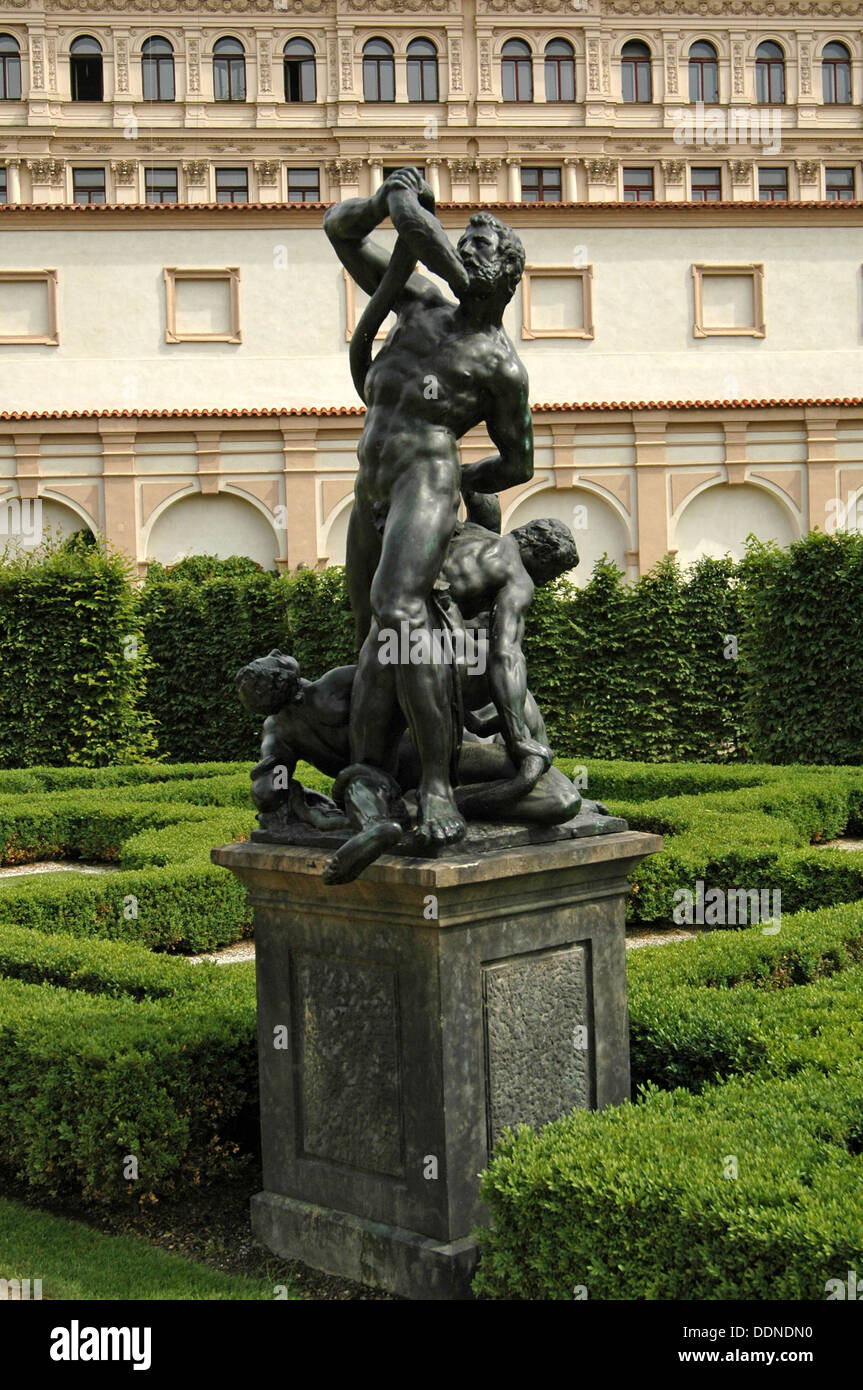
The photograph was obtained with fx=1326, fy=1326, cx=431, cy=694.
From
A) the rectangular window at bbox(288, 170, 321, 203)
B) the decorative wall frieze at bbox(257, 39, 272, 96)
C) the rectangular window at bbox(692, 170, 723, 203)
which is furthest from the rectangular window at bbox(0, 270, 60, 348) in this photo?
the rectangular window at bbox(692, 170, 723, 203)

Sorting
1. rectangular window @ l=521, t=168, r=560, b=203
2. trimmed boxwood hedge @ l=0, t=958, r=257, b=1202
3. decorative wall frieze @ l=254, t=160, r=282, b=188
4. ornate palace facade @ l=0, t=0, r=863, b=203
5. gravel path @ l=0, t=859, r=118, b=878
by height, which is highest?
ornate palace facade @ l=0, t=0, r=863, b=203

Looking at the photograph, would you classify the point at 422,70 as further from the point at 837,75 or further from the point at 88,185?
the point at 837,75

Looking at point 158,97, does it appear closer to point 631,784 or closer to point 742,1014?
point 631,784

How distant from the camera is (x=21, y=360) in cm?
2647

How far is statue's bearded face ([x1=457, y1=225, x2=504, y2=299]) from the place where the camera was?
174 inches

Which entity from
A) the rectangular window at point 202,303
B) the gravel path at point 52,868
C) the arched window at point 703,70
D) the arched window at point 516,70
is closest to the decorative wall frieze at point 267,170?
the arched window at point 516,70

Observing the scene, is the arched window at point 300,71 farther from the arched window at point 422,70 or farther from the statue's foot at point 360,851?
the statue's foot at point 360,851

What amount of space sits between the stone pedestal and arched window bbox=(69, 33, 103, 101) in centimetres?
4178

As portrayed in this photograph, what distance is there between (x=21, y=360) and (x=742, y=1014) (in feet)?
81.3

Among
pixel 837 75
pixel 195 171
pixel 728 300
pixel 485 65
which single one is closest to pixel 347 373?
pixel 728 300

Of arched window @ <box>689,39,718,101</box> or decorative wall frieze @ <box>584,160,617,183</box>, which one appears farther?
arched window @ <box>689,39,718,101</box>

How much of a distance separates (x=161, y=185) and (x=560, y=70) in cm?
1279

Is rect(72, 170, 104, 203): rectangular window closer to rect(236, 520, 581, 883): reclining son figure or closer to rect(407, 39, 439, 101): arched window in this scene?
rect(407, 39, 439, 101): arched window
